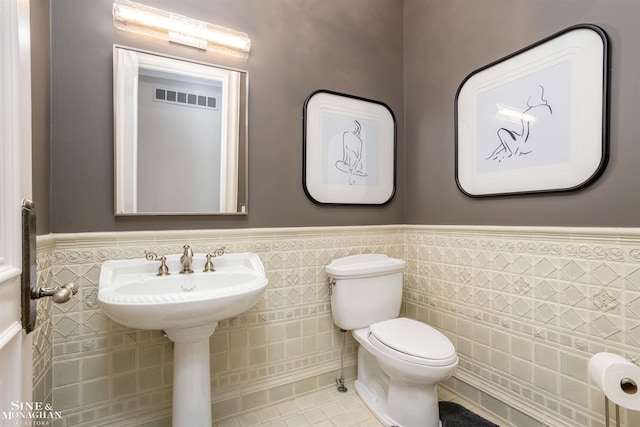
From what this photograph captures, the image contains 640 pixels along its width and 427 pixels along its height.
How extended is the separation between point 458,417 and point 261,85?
2.02 metres

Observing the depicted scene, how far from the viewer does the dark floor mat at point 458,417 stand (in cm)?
147

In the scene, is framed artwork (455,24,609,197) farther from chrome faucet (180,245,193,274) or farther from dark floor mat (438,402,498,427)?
chrome faucet (180,245,193,274)

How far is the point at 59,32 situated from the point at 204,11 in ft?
2.02

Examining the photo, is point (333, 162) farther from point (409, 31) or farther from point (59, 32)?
point (59, 32)

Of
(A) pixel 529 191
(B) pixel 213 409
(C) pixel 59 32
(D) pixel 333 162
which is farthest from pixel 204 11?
(B) pixel 213 409

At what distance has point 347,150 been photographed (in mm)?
1868

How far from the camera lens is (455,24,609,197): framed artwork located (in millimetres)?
1202

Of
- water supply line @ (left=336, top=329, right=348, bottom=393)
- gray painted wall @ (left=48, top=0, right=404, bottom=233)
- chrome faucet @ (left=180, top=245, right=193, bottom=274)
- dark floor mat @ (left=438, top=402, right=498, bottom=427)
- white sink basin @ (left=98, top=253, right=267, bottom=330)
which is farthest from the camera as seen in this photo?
water supply line @ (left=336, top=329, right=348, bottom=393)

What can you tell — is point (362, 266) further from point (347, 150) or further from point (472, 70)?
point (472, 70)

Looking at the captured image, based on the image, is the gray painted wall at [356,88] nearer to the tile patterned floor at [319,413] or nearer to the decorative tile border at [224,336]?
the decorative tile border at [224,336]

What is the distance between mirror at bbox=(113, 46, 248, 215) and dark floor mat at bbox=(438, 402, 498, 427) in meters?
1.49

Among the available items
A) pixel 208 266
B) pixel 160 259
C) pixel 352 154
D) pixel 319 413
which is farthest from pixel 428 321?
pixel 160 259

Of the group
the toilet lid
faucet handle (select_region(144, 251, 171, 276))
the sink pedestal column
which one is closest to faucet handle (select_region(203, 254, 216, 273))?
faucet handle (select_region(144, 251, 171, 276))

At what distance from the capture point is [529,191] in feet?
4.59
